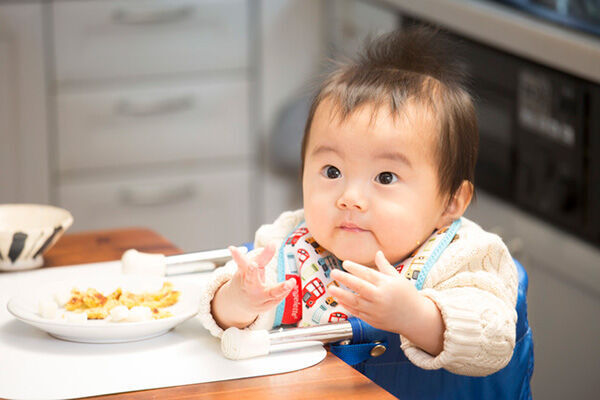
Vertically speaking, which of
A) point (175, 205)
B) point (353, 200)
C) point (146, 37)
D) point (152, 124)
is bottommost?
point (175, 205)

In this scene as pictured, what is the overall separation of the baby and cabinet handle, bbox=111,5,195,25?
1671 mm

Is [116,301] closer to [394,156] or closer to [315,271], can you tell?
[315,271]

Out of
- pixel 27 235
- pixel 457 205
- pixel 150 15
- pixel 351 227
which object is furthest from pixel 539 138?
pixel 150 15

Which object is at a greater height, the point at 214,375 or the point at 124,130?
the point at 214,375

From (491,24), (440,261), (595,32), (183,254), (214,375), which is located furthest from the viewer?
(491,24)

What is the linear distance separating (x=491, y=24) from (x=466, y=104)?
91 centimetres

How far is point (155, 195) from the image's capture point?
2713 millimetres

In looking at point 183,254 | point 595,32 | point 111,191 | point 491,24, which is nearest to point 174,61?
point 111,191

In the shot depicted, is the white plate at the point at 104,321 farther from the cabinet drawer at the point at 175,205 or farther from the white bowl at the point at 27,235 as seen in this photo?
the cabinet drawer at the point at 175,205

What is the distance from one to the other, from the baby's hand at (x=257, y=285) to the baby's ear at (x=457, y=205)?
24cm

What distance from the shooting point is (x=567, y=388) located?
1.72 m

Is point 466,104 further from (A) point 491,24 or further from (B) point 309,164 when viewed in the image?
(A) point 491,24

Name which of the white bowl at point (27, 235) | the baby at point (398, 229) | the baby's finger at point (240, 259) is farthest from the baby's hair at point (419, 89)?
the white bowl at point (27, 235)

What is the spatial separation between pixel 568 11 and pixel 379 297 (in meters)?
1.18
